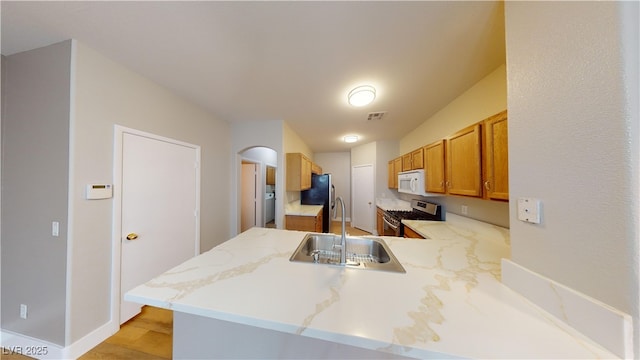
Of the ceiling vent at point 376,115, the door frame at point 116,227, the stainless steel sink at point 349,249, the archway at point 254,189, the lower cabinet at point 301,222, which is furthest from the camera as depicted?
the archway at point 254,189

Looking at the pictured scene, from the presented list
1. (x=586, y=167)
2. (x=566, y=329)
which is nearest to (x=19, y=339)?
(x=566, y=329)

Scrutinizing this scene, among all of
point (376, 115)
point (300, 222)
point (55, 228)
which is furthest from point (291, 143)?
point (55, 228)

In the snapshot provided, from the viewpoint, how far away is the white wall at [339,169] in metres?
6.40

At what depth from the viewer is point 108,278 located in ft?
5.96

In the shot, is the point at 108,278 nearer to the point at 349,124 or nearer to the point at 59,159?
the point at 59,159

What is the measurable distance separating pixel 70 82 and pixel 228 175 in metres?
2.22

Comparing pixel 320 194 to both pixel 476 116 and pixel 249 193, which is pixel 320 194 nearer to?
pixel 249 193

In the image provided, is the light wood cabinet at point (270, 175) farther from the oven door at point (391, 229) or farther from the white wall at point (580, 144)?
the white wall at point (580, 144)

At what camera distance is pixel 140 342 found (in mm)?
1725

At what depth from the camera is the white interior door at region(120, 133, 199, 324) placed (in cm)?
196

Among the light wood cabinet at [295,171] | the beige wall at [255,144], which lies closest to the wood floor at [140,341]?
the beige wall at [255,144]

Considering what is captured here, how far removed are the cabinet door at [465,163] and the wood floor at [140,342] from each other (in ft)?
10.1

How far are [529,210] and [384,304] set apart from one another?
798 millimetres

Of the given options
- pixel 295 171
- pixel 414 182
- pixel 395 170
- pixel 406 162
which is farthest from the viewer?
pixel 395 170
